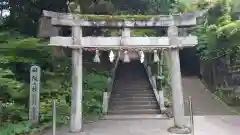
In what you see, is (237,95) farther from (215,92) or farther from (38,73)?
(38,73)

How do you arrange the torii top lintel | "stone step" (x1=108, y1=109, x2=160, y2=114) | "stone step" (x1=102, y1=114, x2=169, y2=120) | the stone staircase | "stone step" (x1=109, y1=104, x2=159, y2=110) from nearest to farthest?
the torii top lintel
"stone step" (x1=102, y1=114, x2=169, y2=120)
"stone step" (x1=108, y1=109, x2=160, y2=114)
the stone staircase
"stone step" (x1=109, y1=104, x2=159, y2=110)

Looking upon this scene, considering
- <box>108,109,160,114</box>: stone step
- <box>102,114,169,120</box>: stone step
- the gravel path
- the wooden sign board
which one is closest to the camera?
the wooden sign board

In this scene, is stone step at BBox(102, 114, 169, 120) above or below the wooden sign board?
below

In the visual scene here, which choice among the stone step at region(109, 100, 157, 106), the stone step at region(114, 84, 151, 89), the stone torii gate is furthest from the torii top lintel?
the stone step at region(114, 84, 151, 89)

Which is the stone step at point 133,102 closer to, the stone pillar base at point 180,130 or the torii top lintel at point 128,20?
the stone pillar base at point 180,130

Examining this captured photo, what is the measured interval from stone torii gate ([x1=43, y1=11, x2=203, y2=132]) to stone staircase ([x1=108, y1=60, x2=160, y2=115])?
3.98 meters

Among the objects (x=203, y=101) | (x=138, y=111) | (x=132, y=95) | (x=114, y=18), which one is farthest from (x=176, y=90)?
(x=203, y=101)

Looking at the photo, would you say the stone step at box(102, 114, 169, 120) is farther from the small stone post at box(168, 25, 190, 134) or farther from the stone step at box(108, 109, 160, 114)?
the small stone post at box(168, 25, 190, 134)

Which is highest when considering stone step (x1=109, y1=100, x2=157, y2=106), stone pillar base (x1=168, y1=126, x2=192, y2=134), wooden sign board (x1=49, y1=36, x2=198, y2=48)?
wooden sign board (x1=49, y1=36, x2=198, y2=48)

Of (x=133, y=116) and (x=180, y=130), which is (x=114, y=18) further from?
(x=133, y=116)

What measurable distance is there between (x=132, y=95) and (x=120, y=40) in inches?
246

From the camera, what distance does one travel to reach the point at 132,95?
15.4 m

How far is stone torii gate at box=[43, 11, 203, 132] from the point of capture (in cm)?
959

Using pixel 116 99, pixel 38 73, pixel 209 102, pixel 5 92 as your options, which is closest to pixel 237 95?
pixel 209 102
